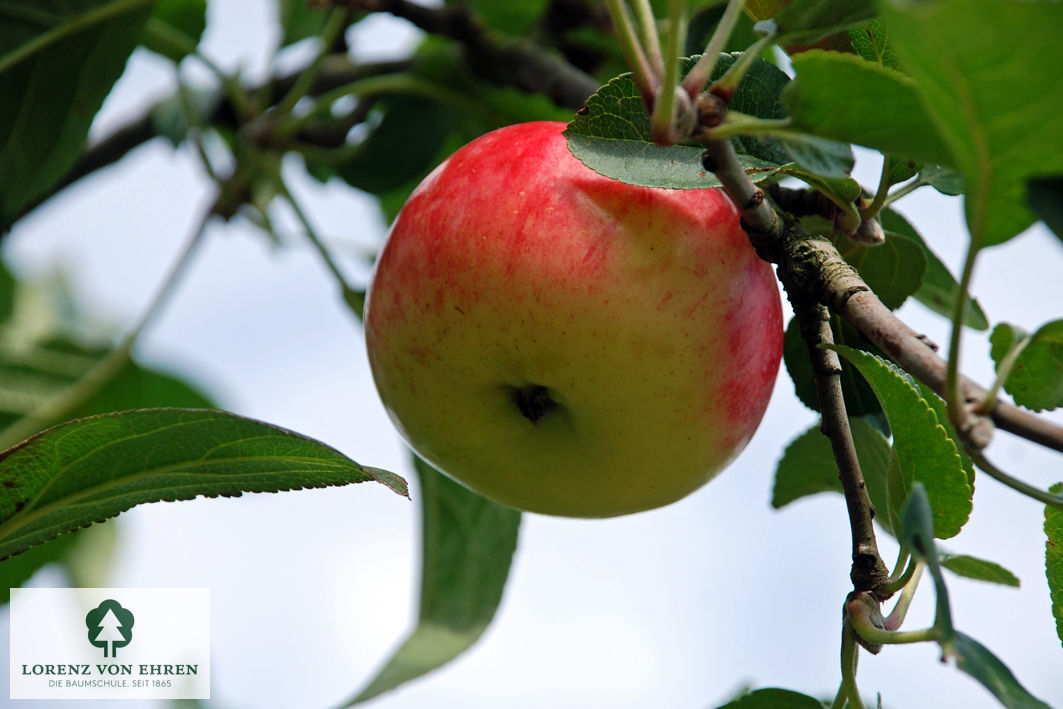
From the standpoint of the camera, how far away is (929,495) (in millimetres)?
565

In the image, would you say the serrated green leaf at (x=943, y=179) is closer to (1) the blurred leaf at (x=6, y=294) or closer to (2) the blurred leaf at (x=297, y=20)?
(2) the blurred leaf at (x=297, y=20)

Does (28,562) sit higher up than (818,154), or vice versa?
(818,154)

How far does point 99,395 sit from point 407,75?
51 cm

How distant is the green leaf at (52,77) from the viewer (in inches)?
36.2

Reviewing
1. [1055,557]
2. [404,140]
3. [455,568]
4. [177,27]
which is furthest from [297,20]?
[1055,557]

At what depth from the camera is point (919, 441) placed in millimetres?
547

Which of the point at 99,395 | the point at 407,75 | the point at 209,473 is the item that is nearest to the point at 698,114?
the point at 209,473

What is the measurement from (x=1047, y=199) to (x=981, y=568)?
0.38 meters

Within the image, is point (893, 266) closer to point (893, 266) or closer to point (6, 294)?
point (893, 266)

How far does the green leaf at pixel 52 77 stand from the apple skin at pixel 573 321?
423mm

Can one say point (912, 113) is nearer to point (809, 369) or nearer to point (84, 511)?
point (809, 369)

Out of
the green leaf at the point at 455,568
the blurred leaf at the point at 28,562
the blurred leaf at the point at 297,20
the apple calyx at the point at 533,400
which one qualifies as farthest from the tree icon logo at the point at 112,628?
the blurred leaf at the point at 297,20

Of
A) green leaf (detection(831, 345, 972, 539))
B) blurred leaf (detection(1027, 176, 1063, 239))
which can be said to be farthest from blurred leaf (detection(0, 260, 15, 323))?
blurred leaf (detection(1027, 176, 1063, 239))

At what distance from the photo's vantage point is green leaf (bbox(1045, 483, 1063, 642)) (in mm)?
604
